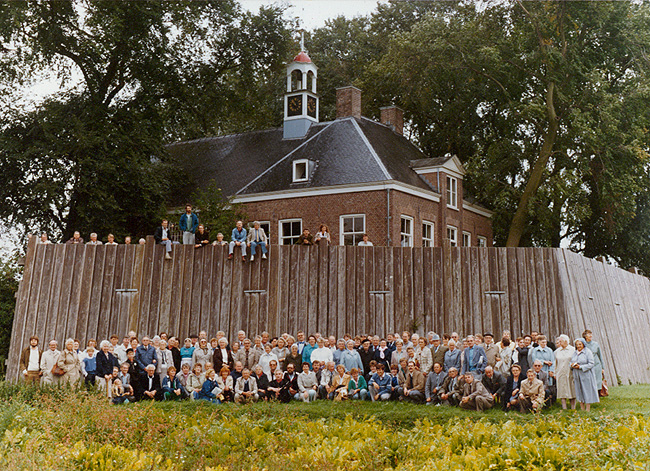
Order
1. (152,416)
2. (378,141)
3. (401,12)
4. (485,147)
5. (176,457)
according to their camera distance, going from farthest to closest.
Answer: (401,12) < (485,147) < (378,141) < (152,416) < (176,457)

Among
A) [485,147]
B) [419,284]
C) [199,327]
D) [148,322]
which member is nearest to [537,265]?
[419,284]

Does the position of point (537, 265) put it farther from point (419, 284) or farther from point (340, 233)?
point (340, 233)

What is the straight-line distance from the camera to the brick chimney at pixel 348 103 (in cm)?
3166

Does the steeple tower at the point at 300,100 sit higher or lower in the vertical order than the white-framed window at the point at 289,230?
higher

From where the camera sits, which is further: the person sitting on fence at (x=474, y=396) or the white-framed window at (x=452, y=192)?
the white-framed window at (x=452, y=192)

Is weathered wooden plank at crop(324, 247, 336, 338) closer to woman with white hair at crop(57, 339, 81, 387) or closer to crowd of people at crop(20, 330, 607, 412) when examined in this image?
A: crowd of people at crop(20, 330, 607, 412)

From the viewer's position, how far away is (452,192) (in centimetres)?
3116

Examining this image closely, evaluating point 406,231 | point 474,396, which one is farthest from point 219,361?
point 406,231

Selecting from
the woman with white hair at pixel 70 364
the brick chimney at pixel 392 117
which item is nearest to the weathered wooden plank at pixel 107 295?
the woman with white hair at pixel 70 364

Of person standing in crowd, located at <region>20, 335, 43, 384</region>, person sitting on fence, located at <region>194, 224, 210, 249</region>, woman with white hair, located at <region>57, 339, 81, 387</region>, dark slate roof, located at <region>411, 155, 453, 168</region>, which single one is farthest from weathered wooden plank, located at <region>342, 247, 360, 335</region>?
dark slate roof, located at <region>411, 155, 453, 168</region>

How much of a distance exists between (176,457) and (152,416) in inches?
91.1

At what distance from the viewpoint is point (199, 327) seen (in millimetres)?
18766

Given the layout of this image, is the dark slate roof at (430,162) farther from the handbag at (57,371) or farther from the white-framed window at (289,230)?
the handbag at (57,371)

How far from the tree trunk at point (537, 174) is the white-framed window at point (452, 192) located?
2.50m
